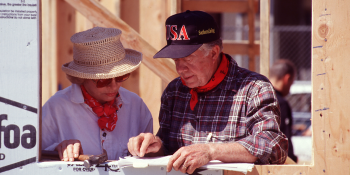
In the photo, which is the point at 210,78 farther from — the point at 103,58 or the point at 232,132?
the point at 103,58

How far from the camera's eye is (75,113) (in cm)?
235

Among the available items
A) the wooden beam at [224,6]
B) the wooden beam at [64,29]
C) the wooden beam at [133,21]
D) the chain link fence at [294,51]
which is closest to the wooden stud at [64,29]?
the wooden beam at [64,29]

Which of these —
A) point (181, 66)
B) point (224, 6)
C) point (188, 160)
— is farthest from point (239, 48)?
point (188, 160)

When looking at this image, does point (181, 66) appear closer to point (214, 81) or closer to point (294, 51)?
point (214, 81)

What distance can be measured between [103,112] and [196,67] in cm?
70

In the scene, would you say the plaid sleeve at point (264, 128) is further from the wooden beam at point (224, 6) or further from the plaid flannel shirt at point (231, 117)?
the wooden beam at point (224, 6)

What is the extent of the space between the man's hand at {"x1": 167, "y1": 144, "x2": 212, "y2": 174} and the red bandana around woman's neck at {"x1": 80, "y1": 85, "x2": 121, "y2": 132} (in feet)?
2.78

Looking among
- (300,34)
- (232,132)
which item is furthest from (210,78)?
(300,34)

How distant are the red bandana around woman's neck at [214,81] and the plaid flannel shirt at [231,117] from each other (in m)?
0.02

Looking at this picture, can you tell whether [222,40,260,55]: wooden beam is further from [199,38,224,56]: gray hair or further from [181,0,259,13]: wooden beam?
[199,38,224,56]: gray hair

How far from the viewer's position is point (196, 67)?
2012 mm

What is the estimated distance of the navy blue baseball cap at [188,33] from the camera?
6.42 ft

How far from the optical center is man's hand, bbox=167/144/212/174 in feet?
5.14

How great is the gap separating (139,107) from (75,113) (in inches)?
17.4
